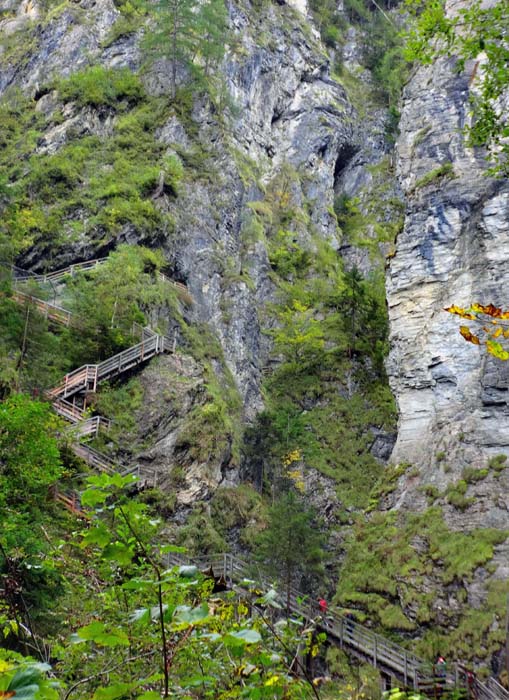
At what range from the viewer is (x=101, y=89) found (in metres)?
34.8

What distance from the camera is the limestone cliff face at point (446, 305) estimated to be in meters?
20.0

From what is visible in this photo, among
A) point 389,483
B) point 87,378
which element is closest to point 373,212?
point 389,483

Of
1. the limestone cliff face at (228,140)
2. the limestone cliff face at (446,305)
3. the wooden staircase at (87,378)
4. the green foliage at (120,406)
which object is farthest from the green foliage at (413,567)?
the green foliage at (120,406)

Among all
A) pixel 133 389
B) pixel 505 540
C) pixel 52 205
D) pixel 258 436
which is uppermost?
pixel 52 205

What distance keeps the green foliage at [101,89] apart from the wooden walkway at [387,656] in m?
27.8

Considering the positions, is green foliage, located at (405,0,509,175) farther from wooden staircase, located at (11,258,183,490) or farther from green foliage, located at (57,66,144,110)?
green foliage, located at (57,66,144,110)

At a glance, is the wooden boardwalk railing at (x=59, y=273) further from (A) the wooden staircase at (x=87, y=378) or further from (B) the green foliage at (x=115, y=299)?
(B) the green foliage at (x=115, y=299)

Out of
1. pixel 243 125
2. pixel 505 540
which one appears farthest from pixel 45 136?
pixel 505 540

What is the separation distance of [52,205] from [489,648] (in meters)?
25.7

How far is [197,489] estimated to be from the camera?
20656 millimetres

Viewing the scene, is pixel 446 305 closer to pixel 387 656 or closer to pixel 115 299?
pixel 115 299

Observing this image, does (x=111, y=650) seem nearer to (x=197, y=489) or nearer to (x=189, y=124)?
(x=197, y=489)

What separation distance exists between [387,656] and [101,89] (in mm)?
32972

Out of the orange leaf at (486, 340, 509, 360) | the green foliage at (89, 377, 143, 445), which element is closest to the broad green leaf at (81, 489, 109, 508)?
the orange leaf at (486, 340, 509, 360)
